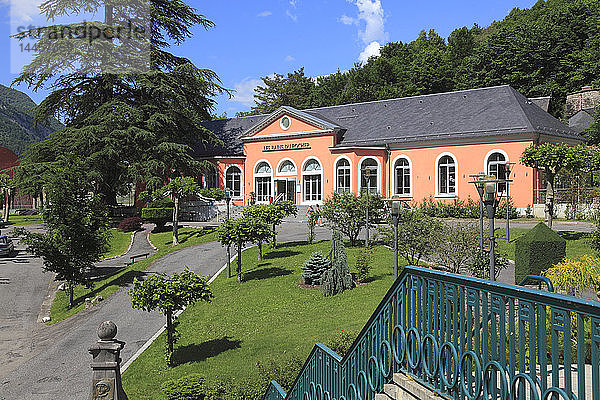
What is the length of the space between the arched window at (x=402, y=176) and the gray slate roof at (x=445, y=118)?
1492mm

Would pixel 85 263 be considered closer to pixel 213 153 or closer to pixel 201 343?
pixel 201 343

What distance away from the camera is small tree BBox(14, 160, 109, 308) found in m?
18.5

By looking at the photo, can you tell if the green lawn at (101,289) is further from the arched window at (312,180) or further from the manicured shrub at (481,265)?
the arched window at (312,180)

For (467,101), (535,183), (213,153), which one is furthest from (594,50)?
(213,153)

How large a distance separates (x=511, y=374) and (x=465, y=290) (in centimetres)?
65

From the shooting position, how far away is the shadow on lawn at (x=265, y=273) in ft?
58.4

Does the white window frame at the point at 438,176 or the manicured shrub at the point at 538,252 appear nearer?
the manicured shrub at the point at 538,252

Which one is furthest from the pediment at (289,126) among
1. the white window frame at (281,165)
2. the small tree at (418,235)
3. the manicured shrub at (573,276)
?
the manicured shrub at (573,276)

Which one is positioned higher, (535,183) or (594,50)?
(594,50)

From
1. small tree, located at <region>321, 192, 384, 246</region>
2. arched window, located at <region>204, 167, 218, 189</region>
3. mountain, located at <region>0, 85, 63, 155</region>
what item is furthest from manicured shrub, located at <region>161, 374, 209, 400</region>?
mountain, located at <region>0, 85, 63, 155</region>

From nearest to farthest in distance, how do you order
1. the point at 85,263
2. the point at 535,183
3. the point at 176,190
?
the point at 85,263 < the point at 176,190 < the point at 535,183

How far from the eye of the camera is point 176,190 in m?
27.2

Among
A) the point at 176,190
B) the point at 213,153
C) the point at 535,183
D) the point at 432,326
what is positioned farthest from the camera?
the point at 213,153

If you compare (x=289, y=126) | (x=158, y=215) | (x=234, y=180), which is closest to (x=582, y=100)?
(x=289, y=126)
